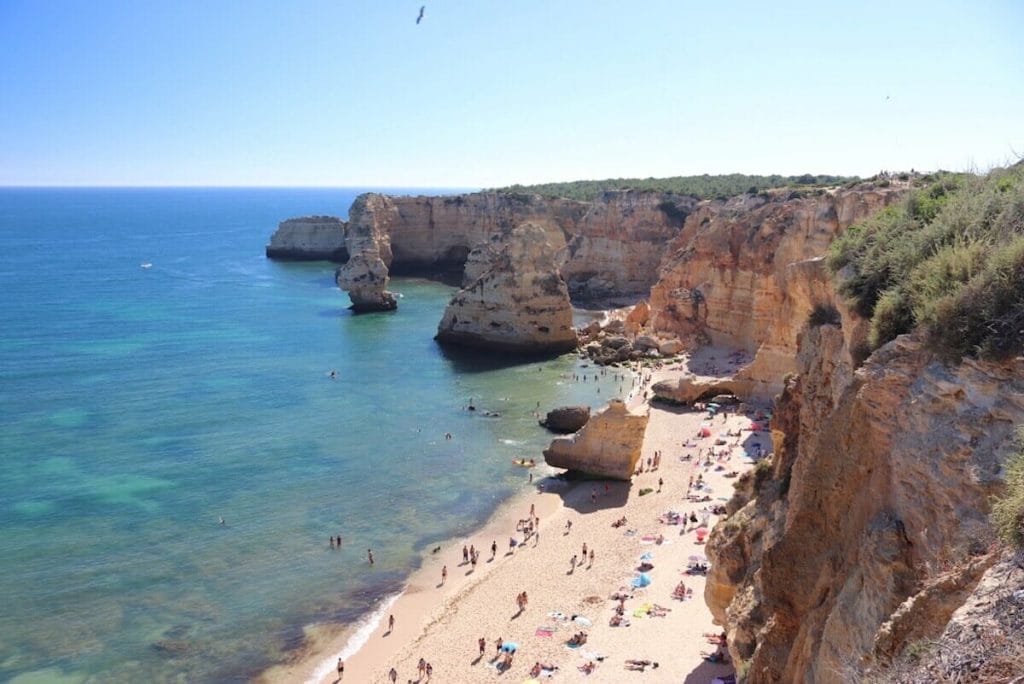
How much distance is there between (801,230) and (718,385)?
26.4 feet

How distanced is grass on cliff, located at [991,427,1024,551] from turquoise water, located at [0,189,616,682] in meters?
16.1

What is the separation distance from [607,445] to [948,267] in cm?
1961

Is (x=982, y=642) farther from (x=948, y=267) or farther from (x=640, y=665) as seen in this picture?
(x=640, y=665)

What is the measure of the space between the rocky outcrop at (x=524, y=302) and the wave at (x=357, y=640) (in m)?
27.9

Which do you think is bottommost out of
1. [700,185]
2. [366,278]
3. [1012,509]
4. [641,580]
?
[641,580]

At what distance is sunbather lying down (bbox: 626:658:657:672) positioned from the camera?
15977mm

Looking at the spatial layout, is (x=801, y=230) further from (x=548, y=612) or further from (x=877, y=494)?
(x=877, y=494)

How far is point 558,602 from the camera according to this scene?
1992 centimetres

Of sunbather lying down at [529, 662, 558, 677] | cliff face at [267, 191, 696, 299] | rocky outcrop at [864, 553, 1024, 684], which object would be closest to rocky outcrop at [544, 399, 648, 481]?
sunbather lying down at [529, 662, 558, 677]

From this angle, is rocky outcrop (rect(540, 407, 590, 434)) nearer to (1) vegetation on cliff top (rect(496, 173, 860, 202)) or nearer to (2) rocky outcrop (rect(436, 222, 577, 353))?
(2) rocky outcrop (rect(436, 222, 577, 353))

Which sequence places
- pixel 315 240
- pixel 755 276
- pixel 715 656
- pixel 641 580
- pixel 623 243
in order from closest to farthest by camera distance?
pixel 715 656, pixel 641 580, pixel 755 276, pixel 623 243, pixel 315 240

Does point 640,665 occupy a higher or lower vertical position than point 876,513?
lower

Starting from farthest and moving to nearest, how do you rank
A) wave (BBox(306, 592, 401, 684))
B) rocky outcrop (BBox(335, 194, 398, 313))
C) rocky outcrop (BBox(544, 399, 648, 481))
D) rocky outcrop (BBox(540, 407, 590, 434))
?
1. rocky outcrop (BBox(335, 194, 398, 313))
2. rocky outcrop (BBox(540, 407, 590, 434))
3. rocky outcrop (BBox(544, 399, 648, 481))
4. wave (BBox(306, 592, 401, 684))

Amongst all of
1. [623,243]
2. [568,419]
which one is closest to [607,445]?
[568,419]
